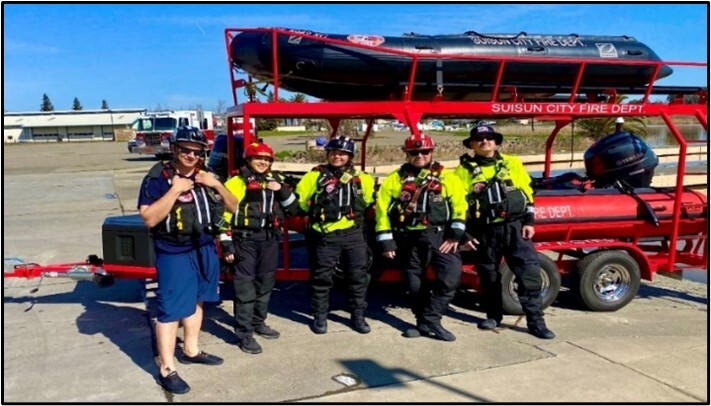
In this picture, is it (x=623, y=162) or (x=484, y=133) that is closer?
(x=484, y=133)

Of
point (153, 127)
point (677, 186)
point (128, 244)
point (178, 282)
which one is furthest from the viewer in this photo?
point (153, 127)

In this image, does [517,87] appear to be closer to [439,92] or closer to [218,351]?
[439,92]

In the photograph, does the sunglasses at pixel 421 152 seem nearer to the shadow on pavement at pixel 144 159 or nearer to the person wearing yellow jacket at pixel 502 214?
the person wearing yellow jacket at pixel 502 214

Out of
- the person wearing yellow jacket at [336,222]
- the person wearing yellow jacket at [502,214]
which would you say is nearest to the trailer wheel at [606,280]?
the person wearing yellow jacket at [502,214]

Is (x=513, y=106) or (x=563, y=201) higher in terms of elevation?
(x=513, y=106)

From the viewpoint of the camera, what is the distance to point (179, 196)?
3.79 m

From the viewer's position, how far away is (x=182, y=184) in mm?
3715

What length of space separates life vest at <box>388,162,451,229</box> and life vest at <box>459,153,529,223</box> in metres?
0.29

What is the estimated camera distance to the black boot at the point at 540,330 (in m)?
4.97

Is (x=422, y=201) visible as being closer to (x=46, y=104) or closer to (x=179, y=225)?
(x=179, y=225)

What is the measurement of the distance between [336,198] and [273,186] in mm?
507

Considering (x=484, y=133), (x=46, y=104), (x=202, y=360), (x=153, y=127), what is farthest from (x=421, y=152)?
(x=46, y=104)

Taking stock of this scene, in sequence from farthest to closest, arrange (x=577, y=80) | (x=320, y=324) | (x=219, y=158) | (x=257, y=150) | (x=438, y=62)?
(x=219, y=158)
(x=577, y=80)
(x=438, y=62)
(x=320, y=324)
(x=257, y=150)

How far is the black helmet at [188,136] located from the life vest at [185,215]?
0.20m
